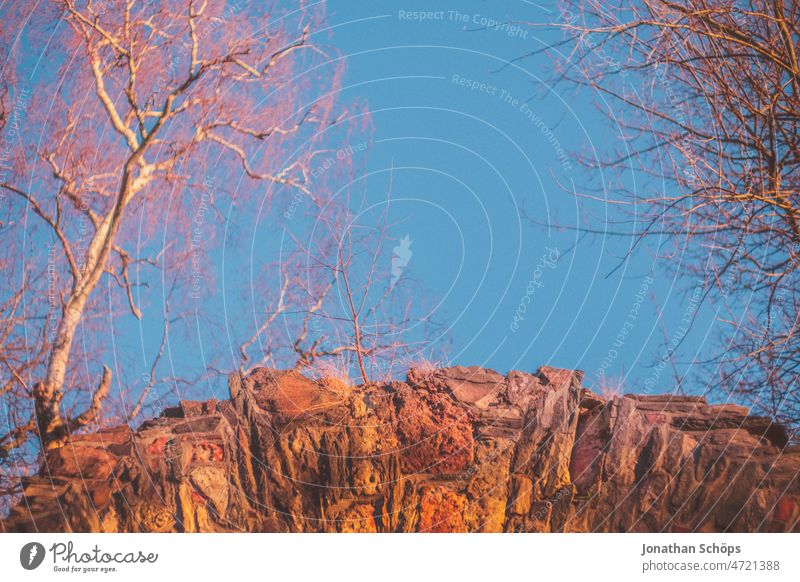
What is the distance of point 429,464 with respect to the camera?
771 centimetres

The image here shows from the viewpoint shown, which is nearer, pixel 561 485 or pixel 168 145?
pixel 561 485

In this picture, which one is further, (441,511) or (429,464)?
(429,464)

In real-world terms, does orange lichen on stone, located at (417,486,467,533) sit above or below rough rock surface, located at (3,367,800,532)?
below

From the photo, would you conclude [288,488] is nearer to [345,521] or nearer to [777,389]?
[345,521]

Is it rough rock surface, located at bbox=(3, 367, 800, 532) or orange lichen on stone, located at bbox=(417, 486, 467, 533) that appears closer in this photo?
rough rock surface, located at bbox=(3, 367, 800, 532)

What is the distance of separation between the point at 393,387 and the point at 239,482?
1583mm

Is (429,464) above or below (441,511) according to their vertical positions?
above

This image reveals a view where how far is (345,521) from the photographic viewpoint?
293 inches

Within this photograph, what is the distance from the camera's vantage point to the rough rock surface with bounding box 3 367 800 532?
717 centimetres

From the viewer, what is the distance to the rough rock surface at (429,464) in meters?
7.17

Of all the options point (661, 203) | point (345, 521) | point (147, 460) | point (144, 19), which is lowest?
point (345, 521)

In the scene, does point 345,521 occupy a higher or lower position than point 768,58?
lower
